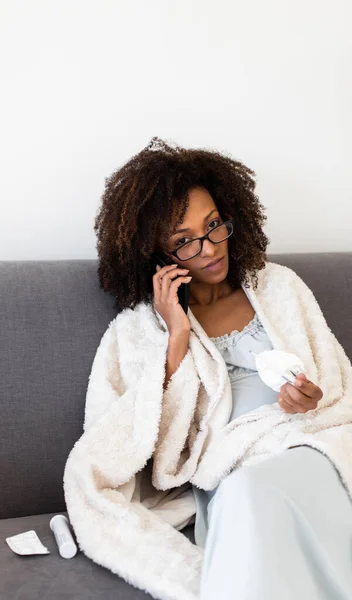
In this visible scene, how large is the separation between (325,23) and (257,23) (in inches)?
8.5

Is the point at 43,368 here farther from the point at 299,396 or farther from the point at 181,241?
the point at 299,396

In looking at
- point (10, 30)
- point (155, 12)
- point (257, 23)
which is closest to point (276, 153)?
point (257, 23)

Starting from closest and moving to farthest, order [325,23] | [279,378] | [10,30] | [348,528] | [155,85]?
[348,528] < [279,378] < [10,30] < [155,85] < [325,23]

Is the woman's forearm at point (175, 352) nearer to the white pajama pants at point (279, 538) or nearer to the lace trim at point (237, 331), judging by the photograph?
the lace trim at point (237, 331)

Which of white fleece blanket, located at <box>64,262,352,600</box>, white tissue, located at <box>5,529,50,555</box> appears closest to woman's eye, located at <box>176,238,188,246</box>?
white fleece blanket, located at <box>64,262,352,600</box>

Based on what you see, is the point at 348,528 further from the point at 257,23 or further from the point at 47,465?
the point at 257,23

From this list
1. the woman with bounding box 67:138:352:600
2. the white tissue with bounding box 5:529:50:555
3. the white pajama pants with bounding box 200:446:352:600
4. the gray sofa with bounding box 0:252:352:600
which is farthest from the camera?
the gray sofa with bounding box 0:252:352:600

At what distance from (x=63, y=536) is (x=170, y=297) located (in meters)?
0.58

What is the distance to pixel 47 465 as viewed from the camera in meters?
1.76

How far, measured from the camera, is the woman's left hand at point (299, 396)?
1.56m

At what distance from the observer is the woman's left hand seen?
1.56 metres

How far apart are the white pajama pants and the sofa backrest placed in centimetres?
57

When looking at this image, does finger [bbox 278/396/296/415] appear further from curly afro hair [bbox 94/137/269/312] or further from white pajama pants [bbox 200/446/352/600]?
curly afro hair [bbox 94/137/269/312]

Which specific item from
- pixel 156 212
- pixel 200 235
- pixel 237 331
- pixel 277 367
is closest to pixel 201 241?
pixel 200 235
